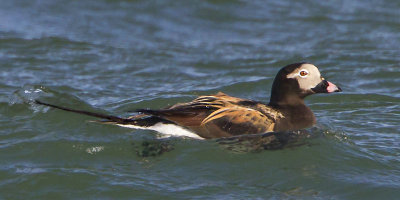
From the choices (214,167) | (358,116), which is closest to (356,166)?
(214,167)

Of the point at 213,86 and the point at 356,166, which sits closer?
the point at 356,166

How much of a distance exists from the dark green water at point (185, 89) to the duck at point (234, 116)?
0.54ft

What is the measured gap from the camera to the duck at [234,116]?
7941 mm

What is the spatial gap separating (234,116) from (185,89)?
319 centimetres

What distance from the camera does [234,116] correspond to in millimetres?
7980

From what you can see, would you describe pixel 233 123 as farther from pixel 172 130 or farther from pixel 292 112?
pixel 292 112

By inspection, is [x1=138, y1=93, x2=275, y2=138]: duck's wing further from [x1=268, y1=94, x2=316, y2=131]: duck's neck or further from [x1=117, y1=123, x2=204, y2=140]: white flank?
[x1=268, y1=94, x2=316, y2=131]: duck's neck

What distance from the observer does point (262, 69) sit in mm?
12359

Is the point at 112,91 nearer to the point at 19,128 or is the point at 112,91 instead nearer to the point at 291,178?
the point at 19,128

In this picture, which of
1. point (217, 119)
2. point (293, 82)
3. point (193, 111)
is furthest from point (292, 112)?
point (193, 111)

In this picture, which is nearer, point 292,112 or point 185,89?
point 292,112

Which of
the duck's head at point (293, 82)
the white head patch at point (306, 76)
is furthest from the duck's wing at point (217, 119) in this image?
the white head patch at point (306, 76)

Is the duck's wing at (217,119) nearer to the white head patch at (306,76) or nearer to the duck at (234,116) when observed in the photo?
the duck at (234,116)

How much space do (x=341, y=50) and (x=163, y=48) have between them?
3081mm
